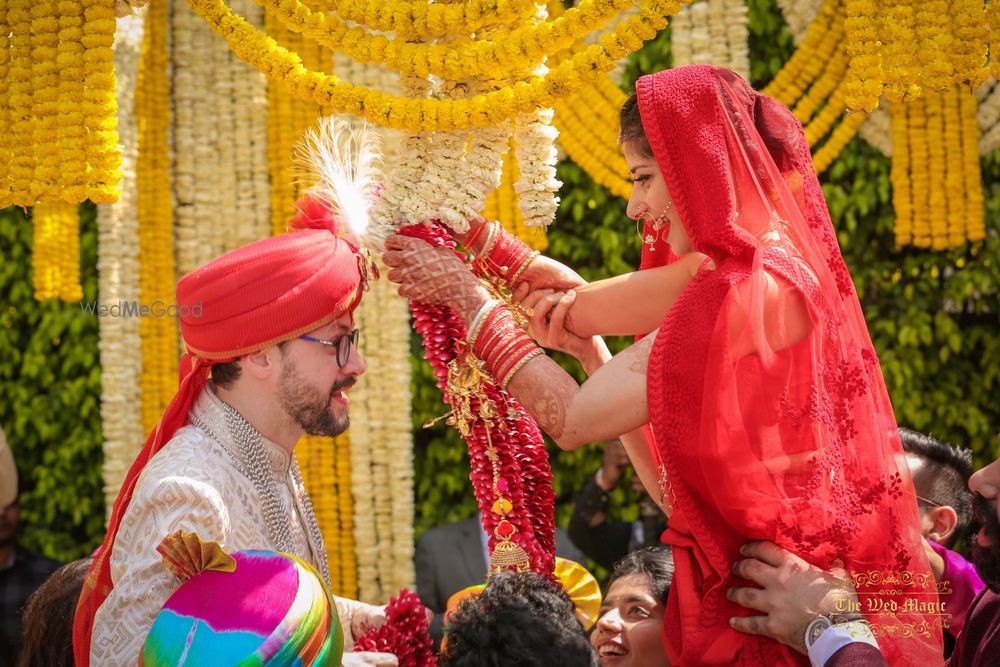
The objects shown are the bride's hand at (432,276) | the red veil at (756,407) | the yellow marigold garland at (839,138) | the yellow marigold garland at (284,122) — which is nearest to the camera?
the red veil at (756,407)

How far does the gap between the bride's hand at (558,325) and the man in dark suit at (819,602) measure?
953 mm

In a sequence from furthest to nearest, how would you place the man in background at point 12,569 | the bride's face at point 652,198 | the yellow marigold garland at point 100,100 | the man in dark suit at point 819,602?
1. the man in background at point 12,569
2. the yellow marigold garland at point 100,100
3. the bride's face at point 652,198
4. the man in dark suit at point 819,602

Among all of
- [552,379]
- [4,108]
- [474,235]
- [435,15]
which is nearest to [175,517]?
[552,379]

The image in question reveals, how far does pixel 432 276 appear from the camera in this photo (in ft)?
9.95

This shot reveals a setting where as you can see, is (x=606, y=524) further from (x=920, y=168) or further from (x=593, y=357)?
(x=920, y=168)

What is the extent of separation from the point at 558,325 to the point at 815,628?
1.26 metres

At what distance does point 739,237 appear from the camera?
271cm

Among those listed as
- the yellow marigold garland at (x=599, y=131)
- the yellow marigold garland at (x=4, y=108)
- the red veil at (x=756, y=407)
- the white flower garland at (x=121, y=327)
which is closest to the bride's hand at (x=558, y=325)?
the red veil at (x=756, y=407)

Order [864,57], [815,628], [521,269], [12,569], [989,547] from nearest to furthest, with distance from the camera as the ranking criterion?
[815,628] < [989,547] < [521,269] < [864,57] < [12,569]

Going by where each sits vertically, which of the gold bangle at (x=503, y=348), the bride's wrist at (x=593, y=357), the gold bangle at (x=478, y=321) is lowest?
the bride's wrist at (x=593, y=357)

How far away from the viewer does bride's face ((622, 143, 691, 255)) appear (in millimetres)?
2928

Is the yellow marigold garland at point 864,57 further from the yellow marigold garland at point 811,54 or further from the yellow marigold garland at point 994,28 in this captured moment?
the yellow marigold garland at point 811,54

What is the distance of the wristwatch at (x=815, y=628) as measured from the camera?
8.41ft

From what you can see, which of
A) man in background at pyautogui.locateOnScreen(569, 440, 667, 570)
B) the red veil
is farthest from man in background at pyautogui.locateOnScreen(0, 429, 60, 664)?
the red veil
